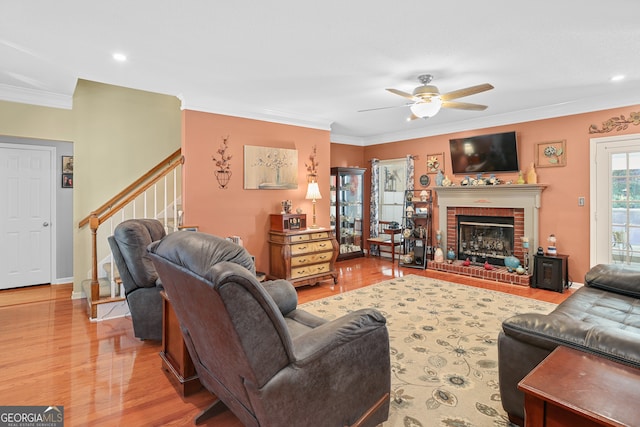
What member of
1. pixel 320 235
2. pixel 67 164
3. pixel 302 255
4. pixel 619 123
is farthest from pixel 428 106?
pixel 67 164

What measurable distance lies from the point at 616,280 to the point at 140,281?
4021 mm

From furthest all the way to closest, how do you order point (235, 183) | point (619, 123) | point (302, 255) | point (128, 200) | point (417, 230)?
point (417, 230), point (302, 255), point (235, 183), point (619, 123), point (128, 200)

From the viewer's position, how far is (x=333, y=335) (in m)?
1.57

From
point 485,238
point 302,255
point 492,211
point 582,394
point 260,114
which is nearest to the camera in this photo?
point 582,394

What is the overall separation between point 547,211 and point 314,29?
4448 millimetres

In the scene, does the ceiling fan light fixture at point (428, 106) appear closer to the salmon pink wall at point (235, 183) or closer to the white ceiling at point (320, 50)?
the white ceiling at point (320, 50)

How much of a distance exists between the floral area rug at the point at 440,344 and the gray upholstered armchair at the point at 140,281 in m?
1.68

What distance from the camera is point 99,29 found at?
263cm

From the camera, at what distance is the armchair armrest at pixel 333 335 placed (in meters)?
1.47

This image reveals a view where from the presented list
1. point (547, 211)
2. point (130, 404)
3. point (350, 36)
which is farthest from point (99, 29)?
point (547, 211)

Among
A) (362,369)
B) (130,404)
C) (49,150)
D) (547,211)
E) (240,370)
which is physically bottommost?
(130,404)

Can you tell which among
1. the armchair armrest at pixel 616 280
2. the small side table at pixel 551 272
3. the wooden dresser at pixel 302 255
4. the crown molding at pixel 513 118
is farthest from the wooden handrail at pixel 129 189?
the small side table at pixel 551 272

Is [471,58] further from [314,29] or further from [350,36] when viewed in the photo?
[314,29]

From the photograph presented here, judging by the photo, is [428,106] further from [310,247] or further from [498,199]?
[498,199]
